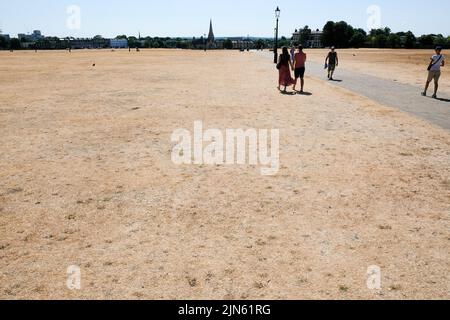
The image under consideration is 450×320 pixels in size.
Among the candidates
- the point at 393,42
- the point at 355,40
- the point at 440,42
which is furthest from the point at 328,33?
the point at 440,42

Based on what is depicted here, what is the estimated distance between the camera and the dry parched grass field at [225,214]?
3844 mm

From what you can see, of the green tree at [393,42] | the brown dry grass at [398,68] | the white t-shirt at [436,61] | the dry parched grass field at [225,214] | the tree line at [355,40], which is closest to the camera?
the dry parched grass field at [225,214]

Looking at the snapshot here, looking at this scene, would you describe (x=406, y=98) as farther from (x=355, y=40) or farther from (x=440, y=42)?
(x=440, y=42)

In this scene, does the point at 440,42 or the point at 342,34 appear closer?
the point at 342,34

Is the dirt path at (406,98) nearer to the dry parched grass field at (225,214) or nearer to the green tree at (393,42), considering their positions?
the dry parched grass field at (225,214)

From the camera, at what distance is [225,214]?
5.27 m

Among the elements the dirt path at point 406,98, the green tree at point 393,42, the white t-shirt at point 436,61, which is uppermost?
the green tree at point 393,42

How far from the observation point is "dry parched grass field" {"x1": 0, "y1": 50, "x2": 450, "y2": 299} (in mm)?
3844

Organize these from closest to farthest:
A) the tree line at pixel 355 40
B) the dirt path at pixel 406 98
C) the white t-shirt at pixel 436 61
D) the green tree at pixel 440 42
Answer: the dirt path at pixel 406 98
the white t-shirt at pixel 436 61
the green tree at pixel 440 42
the tree line at pixel 355 40

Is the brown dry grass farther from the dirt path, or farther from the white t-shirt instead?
the white t-shirt

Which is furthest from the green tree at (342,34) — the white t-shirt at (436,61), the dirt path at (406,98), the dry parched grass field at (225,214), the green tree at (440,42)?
the dry parched grass field at (225,214)

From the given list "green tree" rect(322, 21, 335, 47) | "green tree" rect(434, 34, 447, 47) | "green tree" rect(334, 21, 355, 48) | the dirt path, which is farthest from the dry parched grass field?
"green tree" rect(434, 34, 447, 47)

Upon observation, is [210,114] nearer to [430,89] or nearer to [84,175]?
[84,175]

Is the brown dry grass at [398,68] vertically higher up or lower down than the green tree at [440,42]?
lower down
